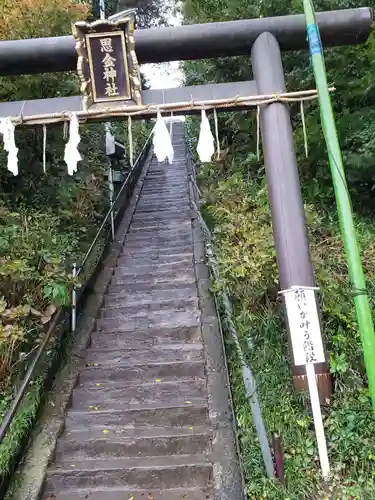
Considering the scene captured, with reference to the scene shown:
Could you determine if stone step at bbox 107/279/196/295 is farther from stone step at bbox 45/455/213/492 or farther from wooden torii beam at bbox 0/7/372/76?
wooden torii beam at bbox 0/7/372/76

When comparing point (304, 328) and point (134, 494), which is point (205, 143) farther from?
point (134, 494)

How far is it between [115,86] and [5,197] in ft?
11.7

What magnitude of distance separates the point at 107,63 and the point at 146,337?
3.84 meters

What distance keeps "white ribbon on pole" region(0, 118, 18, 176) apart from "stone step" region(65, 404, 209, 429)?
312cm

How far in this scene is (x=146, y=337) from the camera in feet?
21.7

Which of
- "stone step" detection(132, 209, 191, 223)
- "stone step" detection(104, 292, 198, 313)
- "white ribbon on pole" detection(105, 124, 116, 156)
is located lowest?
"stone step" detection(104, 292, 198, 313)

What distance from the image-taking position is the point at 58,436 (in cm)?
511

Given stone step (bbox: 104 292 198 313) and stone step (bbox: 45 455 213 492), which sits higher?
stone step (bbox: 104 292 198 313)

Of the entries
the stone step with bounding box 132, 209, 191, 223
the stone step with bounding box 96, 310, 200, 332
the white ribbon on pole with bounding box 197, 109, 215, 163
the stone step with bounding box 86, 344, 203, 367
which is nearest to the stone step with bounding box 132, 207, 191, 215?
the stone step with bounding box 132, 209, 191, 223

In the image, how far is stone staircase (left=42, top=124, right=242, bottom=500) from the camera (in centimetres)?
450

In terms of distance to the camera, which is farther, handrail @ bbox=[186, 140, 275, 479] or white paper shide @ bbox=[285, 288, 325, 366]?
white paper shide @ bbox=[285, 288, 325, 366]

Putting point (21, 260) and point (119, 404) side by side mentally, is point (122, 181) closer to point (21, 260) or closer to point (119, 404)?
point (21, 260)

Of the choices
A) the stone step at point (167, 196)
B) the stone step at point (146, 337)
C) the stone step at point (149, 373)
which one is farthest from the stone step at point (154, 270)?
the stone step at point (167, 196)

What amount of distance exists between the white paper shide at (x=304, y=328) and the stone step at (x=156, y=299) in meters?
2.98
